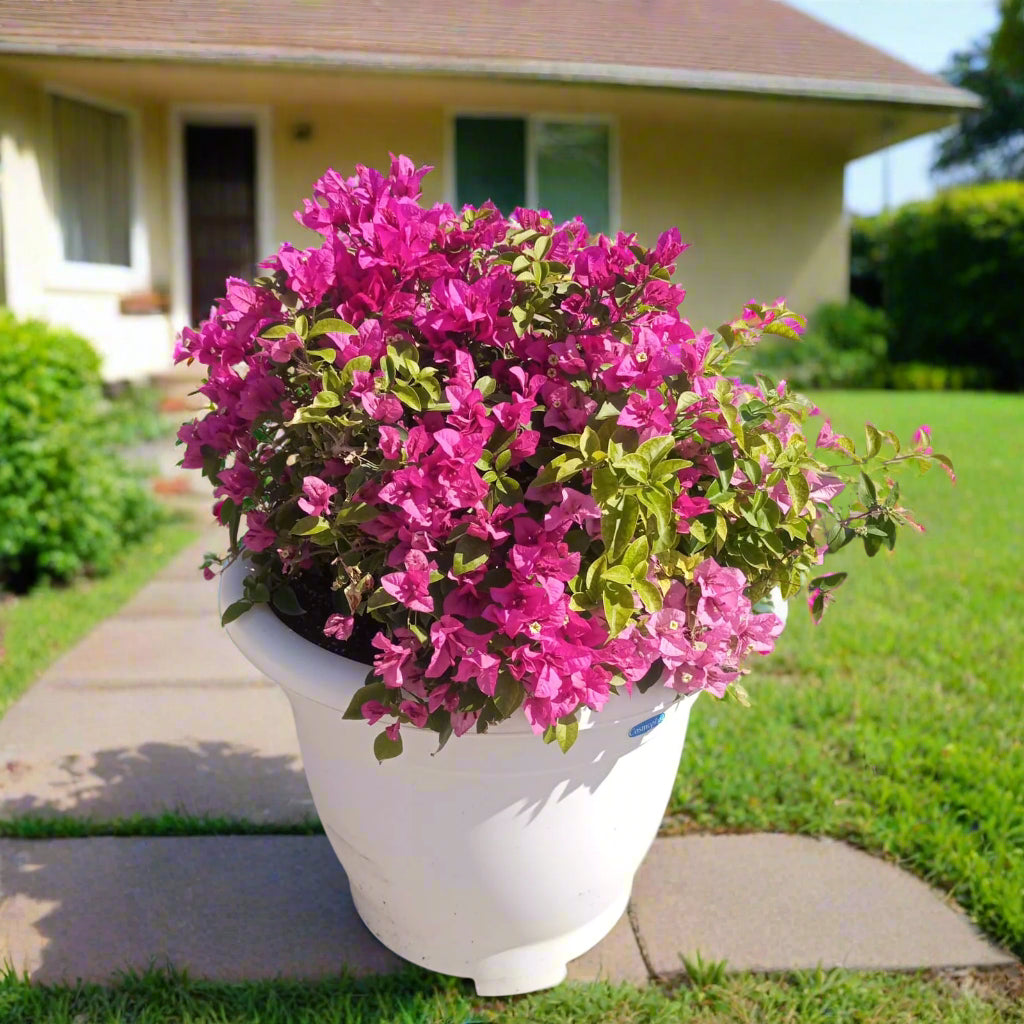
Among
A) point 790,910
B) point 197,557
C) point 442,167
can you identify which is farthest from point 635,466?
point 442,167

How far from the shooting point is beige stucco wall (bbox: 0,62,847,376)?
8.73 meters

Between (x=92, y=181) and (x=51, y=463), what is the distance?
6.03 meters

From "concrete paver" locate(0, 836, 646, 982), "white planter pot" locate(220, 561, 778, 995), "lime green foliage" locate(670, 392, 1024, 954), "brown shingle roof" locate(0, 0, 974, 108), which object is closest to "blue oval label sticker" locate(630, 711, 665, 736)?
"white planter pot" locate(220, 561, 778, 995)

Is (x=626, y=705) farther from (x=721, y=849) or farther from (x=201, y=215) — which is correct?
(x=201, y=215)

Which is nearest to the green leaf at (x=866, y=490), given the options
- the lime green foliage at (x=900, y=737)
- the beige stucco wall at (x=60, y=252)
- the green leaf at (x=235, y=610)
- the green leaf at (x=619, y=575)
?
the green leaf at (x=619, y=575)

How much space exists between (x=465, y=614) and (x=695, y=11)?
39.2 ft

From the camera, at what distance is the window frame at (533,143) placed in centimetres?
1059

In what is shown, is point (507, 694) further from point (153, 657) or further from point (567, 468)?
point (153, 657)

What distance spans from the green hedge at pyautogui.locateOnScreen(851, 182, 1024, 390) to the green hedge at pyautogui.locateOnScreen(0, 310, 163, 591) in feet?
37.6

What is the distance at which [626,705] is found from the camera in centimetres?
172

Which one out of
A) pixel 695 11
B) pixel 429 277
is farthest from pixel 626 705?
pixel 695 11

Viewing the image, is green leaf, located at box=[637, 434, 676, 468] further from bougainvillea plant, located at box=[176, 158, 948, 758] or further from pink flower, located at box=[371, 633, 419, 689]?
pink flower, located at box=[371, 633, 419, 689]

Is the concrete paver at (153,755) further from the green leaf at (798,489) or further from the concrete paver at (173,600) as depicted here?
the green leaf at (798,489)

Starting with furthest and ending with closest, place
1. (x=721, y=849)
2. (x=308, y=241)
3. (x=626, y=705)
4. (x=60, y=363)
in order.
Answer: (x=308, y=241) < (x=60, y=363) < (x=721, y=849) < (x=626, y=705)
